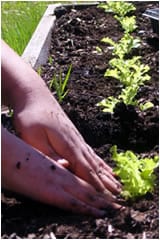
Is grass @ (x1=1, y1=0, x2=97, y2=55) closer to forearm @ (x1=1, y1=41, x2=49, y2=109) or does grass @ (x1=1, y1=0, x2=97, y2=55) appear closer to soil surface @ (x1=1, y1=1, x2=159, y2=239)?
soil surface @ (x1=1, y1=1, x2=159, y2=239)

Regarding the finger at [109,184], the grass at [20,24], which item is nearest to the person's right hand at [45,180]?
the finger at [109,184]

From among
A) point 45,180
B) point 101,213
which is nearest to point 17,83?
point 45,180

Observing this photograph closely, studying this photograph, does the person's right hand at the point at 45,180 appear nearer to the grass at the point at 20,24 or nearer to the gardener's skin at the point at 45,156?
the gardener's skin at the point at 45,156

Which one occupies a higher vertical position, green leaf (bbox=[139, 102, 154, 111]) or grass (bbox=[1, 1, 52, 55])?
green leaf (bbox=[139, 102, 154, 111])

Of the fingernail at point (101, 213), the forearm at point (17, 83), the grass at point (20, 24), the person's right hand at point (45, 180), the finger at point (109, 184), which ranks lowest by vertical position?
the grass at point (20, 24)

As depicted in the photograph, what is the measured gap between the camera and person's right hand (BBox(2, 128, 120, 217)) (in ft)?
7.43

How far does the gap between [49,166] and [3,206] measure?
297 millimetres

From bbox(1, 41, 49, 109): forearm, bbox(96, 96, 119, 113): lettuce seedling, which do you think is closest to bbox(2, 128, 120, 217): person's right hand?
bbox(1, 41, 49, 109): forearm

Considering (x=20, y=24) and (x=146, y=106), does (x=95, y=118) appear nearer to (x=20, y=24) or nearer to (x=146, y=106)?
(x=146, y=106)

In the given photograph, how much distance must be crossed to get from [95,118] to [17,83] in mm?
723

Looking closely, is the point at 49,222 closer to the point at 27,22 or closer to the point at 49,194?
the point at 49,194

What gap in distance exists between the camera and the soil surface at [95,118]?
2258 millimetres

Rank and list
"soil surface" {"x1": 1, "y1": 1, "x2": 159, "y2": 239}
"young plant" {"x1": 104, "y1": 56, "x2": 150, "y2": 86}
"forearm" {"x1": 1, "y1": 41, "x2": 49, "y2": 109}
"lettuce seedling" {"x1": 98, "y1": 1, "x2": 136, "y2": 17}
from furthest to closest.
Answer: "lettuce seedling" {"x1": 98, "y1": 1, "x2": 136, "y2": 17} < "young plant" {"x1": 104, "y1": 56, "x2": 150, "y2": 86} < "forearm" {"x1": 1, "y1": 41, "x2": 49, "y2": 109} < "soil surface" {"x1": 1, "y1": 1, "x2": 159, "y2": 239}

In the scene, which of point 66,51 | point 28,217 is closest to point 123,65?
point 66,51
